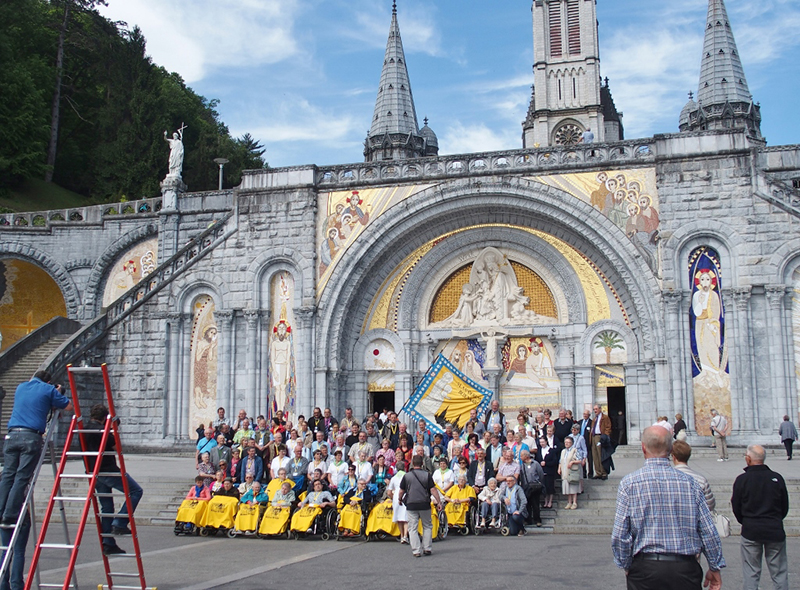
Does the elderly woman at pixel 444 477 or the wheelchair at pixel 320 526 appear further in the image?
the elderly woman at pixel 444 477

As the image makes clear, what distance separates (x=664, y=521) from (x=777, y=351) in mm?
17842

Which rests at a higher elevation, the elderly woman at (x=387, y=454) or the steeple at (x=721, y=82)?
the steeple at (x=721, y=82)

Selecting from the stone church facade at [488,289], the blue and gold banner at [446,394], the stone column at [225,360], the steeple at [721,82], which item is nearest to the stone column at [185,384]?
the stone church facade at [488,289]

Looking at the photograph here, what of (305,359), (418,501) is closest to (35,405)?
(418,501)

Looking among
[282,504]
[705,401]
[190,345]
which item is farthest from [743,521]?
[190,345]

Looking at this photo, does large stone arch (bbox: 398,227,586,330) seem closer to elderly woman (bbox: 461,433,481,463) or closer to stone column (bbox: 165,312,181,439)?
stone column (bbox: 165,312,181,439)

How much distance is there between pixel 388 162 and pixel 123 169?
22.6 metres

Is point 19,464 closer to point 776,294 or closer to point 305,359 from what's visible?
point 305,359

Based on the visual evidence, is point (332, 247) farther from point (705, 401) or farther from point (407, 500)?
point (407, 500)

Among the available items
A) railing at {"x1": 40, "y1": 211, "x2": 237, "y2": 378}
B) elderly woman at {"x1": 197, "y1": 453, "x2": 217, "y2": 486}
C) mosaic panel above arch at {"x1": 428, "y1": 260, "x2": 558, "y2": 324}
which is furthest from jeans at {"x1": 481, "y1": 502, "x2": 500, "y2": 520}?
railing at {"x1": 40, "y1": 211, "x2": 237, "y2": 378}

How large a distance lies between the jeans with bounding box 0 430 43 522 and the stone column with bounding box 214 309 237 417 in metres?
16.8

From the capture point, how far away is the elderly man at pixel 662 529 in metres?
5.00

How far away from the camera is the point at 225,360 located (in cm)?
2458

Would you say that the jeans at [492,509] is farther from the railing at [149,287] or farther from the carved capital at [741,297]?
the railing at [149,287]
